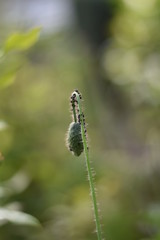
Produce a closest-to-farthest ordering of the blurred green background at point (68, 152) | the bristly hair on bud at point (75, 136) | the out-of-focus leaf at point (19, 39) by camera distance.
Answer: the bristly hair on bud at point (75, 136) < the out-of-focus leaf at point (19, 39) < the blurred green background at point (68, 152)

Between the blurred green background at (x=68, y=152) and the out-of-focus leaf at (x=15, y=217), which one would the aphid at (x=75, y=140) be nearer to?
the out-of-focus leaf at (x=15, y=217)

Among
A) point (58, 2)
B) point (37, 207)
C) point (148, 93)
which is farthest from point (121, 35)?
point (58, 2)

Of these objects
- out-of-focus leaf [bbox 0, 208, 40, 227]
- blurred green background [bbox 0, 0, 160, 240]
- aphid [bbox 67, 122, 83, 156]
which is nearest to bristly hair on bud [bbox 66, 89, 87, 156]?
aphid [bbox 67, 122, 83, 156]

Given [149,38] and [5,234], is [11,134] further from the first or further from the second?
[149,38]

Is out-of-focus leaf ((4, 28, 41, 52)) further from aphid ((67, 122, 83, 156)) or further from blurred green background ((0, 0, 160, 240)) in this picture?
blurred green background ((0, 0, 160, 240))

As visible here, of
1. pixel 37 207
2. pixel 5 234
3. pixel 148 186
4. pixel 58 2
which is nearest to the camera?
pixel 5 234

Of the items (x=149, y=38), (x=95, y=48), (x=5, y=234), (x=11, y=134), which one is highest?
(x=95, y=48)

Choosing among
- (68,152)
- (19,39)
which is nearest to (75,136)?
(19,39)

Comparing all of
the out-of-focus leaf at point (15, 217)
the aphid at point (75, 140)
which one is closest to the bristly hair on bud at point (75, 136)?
the aphid at point (75, 140)
